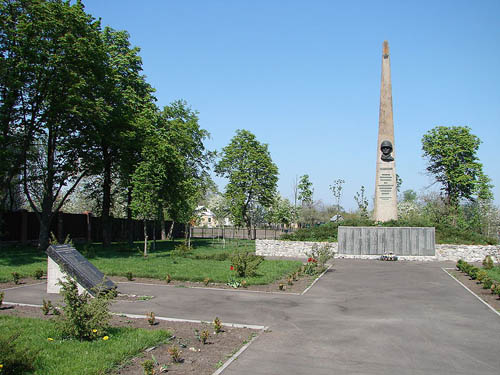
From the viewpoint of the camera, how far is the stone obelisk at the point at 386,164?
31906 mm

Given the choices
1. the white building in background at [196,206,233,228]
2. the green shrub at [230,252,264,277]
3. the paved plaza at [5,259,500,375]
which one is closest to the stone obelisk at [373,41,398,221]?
the paved plaza at [5,259,500,375]

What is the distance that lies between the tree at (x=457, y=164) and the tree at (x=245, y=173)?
19997 millimetres

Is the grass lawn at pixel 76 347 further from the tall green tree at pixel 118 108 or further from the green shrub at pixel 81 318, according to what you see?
the tall green tree at pixel 118 108

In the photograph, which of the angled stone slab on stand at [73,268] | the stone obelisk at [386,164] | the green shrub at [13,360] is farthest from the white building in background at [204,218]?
the green shrub at [13,360]

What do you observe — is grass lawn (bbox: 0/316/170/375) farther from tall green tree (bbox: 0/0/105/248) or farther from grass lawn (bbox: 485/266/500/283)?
tall green tree (bbox: 0/0/105/248)

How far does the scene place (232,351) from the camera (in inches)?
311

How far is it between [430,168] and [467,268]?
38.5 m

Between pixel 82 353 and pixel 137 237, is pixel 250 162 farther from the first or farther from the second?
pixel 82 353

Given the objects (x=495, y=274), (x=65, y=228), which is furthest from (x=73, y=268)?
(x=65, y=228)

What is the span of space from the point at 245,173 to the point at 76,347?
158 ft

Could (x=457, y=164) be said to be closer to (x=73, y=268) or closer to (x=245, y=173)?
(x=245, y=173)

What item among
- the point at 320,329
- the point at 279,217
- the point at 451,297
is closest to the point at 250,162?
the point at 279,217

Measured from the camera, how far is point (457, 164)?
175 feet

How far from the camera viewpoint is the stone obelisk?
31906 millimetres
